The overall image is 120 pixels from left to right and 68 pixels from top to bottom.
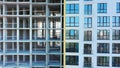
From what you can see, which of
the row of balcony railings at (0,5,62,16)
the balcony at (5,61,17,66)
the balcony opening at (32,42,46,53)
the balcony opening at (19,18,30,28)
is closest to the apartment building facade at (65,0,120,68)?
the row of balcony railings at (0,5,62,16)

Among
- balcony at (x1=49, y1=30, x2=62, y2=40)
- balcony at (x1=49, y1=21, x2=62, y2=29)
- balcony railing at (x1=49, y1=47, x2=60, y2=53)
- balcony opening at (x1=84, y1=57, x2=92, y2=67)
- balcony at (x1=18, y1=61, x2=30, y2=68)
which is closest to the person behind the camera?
balcony opening at (x1=84, y1=57, x2=92, y2=67)

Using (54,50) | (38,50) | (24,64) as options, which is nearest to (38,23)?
(38,50)

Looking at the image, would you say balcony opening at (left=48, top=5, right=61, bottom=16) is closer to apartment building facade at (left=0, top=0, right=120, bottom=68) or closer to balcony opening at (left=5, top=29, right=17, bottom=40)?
apartment building facade at (left=0, top=0, right=120, bottom=68)

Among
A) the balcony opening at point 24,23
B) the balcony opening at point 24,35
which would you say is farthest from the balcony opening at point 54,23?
the balcony opening at point 24,35

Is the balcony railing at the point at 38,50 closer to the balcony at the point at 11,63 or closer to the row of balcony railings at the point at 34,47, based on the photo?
the row of balcony railings at the point at 34,47

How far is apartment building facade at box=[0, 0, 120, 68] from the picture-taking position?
20.0 m

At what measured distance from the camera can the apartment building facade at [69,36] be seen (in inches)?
787

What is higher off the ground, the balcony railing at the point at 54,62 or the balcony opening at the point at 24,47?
the balcony opening at the point at 24,47

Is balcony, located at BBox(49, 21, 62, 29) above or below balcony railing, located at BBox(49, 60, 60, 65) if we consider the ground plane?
above

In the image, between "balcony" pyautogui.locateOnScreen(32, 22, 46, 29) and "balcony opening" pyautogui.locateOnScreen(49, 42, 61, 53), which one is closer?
"balcony opening" pyautogui.locateOnScreen(49, 42, 61, 53)

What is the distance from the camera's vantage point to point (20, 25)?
22656 mm

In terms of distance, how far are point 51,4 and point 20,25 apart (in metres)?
5.60

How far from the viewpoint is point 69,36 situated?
67.4 ft

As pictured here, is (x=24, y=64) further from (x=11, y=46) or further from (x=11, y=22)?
(x=11, y=22)
